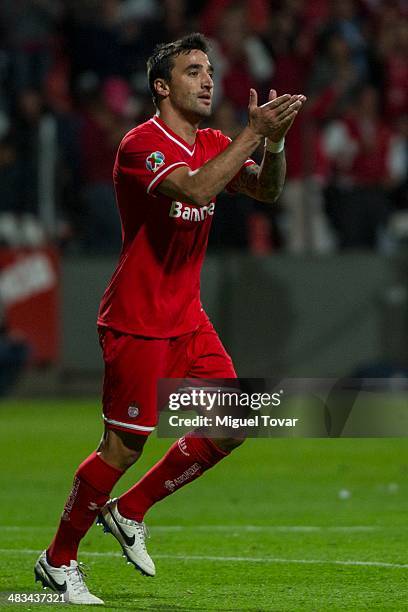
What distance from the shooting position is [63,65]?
703 inches

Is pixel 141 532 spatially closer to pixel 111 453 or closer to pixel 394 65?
pixel 111 453

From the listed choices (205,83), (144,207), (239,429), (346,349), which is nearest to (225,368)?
(239,429)

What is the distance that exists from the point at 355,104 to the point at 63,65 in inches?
153

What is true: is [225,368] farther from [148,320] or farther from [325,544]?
[325,544]

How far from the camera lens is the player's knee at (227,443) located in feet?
21.8

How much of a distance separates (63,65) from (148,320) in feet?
38.7

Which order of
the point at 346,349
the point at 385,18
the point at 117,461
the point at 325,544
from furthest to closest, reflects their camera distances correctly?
the point at 385,18 < the point at 346,349 < the point at 325,544 < the point at 117,461

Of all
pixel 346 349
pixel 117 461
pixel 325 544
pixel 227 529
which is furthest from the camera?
pixel 346 349

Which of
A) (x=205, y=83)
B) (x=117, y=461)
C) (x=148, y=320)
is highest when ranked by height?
(x=205, y=83)

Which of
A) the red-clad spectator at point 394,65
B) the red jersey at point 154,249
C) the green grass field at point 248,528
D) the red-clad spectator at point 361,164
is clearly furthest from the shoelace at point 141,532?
the red-clad spectator at point 394,65

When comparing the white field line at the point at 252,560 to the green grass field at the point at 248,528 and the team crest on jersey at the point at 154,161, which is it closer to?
the green grass field at the point at 248,528

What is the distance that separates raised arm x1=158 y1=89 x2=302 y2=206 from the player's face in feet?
1.32

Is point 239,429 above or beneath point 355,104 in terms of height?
beneath

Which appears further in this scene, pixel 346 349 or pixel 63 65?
pixel 63 65
